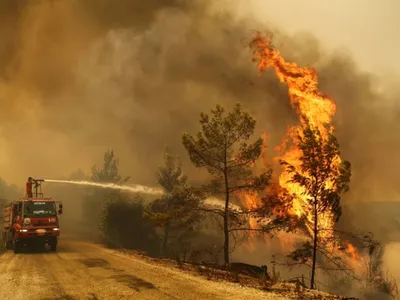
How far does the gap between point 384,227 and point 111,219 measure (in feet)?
159

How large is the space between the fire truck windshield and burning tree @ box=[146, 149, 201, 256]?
596 centimetres

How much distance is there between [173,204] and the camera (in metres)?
23.7

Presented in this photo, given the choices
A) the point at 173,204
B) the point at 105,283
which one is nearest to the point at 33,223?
the point at 173,204

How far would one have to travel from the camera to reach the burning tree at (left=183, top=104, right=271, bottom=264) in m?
19.5

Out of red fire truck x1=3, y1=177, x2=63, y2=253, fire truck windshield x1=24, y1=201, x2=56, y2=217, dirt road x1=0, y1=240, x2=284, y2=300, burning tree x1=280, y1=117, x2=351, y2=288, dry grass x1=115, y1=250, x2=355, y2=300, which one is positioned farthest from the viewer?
fire truck windshield x1=24, y1=201, x2=56, y2=217

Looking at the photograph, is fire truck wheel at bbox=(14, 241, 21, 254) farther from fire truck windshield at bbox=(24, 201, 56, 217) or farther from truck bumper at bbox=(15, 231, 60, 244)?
fire truck windshield at bbox=(24, 201, 56, 217)

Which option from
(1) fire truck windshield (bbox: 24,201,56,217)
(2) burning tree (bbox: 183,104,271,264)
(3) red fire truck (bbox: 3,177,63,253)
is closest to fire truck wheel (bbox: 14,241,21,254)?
(3) red fire truck (bbox: 3,177,63,253)

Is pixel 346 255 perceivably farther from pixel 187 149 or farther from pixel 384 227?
pixel 384 227

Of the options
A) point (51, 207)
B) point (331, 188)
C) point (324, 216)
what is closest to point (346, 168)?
point (331, 188)

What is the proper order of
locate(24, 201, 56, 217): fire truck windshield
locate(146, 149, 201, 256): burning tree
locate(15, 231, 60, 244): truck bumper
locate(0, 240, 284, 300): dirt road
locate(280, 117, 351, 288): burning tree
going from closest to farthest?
locate(0, 240, 284, 300): dirt road, locate(280, 117, 351, 288): burning tree, locate(146, 149, 201, 256): burning tree, locate(15, 231, 60, 244): truck bumper, locate(24, 201, 56, 217): fire truck windshield

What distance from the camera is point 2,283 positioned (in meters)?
12.0

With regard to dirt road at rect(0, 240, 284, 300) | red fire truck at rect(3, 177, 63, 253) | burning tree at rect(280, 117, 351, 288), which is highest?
burning tree at rect(280, 117, 351, 288)

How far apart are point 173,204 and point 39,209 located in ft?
27.1

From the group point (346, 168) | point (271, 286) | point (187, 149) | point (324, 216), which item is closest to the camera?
point (271, 286)
